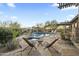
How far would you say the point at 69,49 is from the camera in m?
9.87

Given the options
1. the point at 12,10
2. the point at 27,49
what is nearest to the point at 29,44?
the point at 27,49

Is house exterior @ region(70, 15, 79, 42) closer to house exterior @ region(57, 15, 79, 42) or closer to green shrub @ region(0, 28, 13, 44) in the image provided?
house exterior @ region(57, 15, 79, 42)

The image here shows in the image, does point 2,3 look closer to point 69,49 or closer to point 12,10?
point 12,10

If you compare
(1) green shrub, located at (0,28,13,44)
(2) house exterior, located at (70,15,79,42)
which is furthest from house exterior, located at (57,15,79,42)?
(1) green shrub, located at (0,28,13,44)

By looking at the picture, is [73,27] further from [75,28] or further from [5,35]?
[5,35]

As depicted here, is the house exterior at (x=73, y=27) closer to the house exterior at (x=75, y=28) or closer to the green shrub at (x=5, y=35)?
the house exterior at (x=75, y=28)

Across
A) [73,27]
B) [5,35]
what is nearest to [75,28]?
[73,27]

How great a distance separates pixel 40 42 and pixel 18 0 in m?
1.14

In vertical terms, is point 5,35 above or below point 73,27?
below

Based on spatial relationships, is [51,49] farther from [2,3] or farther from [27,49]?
[2,3]

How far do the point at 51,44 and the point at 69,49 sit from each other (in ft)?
1.47

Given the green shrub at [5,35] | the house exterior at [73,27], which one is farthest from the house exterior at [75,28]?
the green shrub at [5,35]

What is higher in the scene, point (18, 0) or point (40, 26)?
point (18, 0)

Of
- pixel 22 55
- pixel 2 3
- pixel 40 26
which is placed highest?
pixel 2 3
